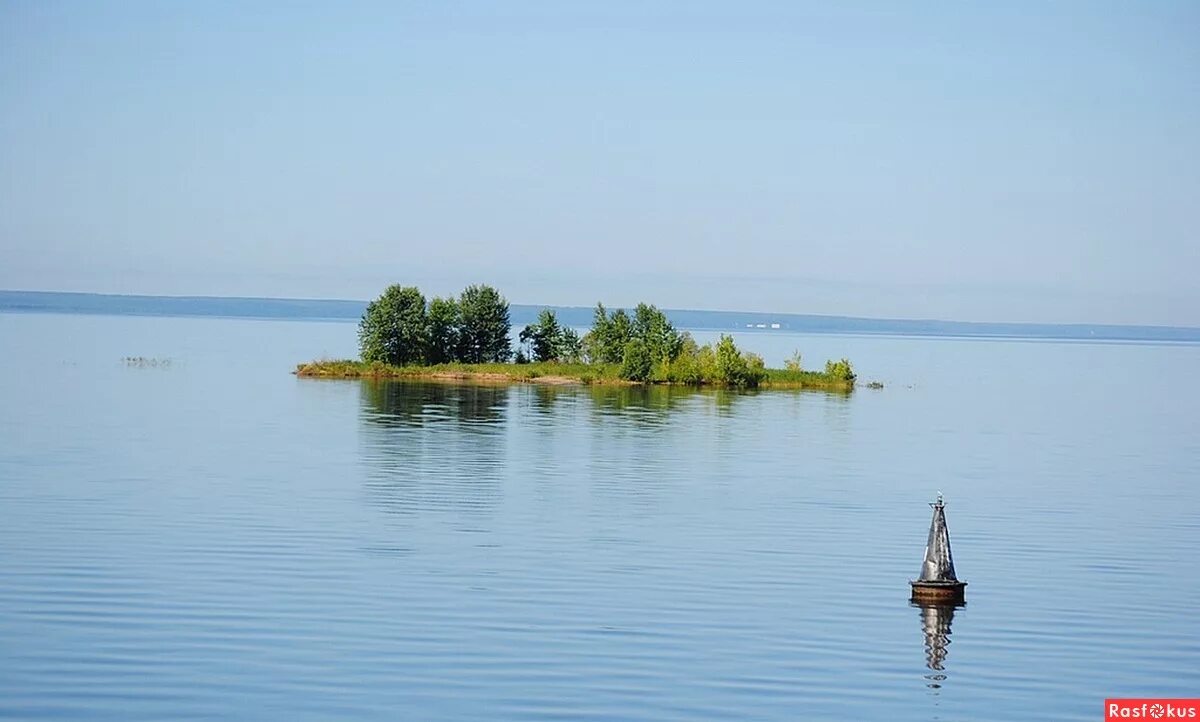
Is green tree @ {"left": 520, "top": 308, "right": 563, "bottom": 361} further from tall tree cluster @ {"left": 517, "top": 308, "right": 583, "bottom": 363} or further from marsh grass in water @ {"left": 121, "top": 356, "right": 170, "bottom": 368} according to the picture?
marsh grass in water @ {"left": 121, "top": 356, "right": 170, "bottom": 368}

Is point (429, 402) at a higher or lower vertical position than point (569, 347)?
lower

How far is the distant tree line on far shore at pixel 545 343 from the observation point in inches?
3743

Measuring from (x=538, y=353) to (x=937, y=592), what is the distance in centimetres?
7915

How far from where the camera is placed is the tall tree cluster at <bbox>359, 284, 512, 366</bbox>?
97.6 metres

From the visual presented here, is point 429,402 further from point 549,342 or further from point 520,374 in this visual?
point 549,342

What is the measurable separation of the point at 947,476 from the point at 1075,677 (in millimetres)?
23736

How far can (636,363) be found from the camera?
95250mm

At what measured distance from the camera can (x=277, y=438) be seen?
5041 cm

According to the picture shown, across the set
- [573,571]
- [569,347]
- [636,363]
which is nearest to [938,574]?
[573,571]

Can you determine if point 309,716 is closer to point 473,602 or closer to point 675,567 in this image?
point 473,602

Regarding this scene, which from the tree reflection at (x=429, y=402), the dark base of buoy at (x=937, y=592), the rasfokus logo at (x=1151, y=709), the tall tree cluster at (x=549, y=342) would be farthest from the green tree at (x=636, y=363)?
the rasfokus logo at (x=1151, y=709)

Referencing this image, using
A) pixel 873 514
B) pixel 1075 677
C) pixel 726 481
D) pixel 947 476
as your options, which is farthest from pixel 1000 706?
pixel 947 476

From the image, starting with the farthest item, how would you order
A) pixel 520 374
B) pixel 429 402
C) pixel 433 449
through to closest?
1. pixel 520 374
2. pixel 429 402
3. pixel 433 449

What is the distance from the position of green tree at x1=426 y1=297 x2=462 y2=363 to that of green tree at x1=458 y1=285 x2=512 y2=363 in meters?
0.34
